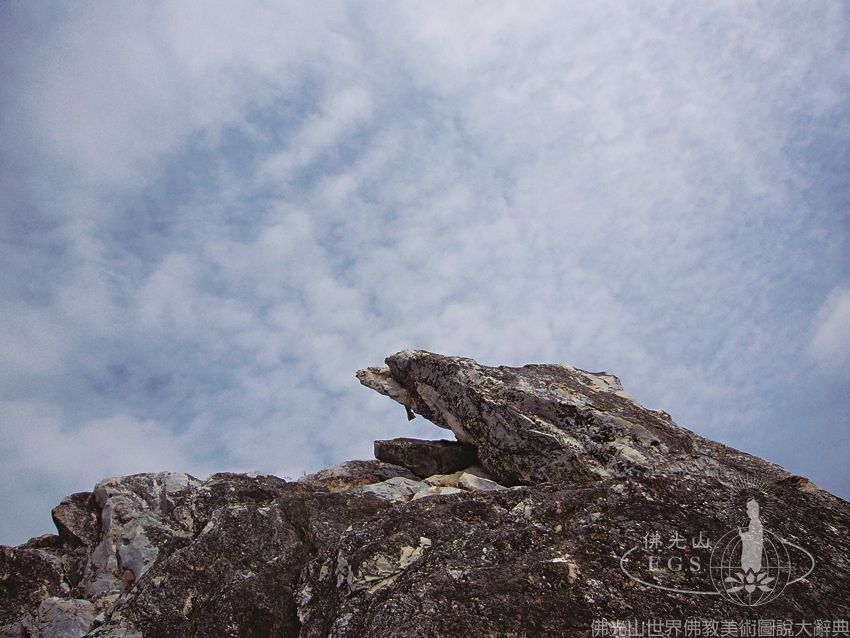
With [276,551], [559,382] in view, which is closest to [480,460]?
[559,382]

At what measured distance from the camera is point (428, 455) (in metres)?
21.4

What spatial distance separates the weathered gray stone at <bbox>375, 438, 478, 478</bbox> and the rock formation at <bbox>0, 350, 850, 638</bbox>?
992 millimetres

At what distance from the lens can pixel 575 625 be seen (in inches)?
343

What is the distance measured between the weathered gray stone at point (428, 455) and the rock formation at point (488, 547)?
0.99m

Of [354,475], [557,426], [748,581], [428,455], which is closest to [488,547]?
[748,581]

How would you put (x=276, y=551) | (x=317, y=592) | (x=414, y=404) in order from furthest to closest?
(x=414, y=404), (x=276, y=551), (x=317, y=592)

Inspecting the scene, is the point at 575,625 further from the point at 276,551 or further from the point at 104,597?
the point at 104,597

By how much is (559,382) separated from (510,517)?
31.7 feet

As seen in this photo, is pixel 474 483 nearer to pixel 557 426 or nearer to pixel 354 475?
pixel 557 426

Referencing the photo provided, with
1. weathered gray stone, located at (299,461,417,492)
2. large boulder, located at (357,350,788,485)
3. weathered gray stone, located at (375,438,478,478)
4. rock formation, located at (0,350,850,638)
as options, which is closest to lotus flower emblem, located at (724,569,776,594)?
rock formation, located at (0,350,850,638)

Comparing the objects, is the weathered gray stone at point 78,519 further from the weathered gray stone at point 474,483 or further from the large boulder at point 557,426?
the large boulder at point 557,426

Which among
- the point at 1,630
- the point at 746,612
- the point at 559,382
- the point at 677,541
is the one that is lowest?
the point at 1,630

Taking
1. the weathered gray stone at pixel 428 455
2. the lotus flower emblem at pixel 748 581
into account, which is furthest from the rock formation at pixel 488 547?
the weathered gray stone at pixel 428 455

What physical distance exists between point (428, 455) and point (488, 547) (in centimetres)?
1111
